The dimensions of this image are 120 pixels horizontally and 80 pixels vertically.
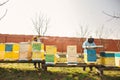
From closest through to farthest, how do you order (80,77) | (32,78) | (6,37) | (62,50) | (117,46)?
(32,78), (80,77), (6,37), (62,50), (117,46)

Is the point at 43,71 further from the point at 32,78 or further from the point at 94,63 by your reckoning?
the point at 94,63

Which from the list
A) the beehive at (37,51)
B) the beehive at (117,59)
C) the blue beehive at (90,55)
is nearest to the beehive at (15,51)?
the beehive at (37,51)

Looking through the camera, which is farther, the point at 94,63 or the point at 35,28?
the point at 35,28

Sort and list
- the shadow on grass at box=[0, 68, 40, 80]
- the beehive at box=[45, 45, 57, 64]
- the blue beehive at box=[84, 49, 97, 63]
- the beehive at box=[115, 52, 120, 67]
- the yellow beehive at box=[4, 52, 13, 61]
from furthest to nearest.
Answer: the beehive at box=[115, 52, 120, 67] < the blue beehive at box=[84, 49, 97, 63] < the yellow beehive at box=[4, 52, 13, 61] < the beehive at box=[45, 45, 57, 64] < the shadow on grass at box=[0, 68, 40, 80]

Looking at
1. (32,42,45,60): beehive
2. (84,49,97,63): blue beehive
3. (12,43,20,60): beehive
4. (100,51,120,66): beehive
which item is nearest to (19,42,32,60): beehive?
(12,43,20,60): beehive

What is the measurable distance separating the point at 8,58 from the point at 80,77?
4.04 m

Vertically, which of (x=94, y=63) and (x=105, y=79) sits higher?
(x=94, y=63)

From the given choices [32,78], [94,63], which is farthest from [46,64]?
[94,63]

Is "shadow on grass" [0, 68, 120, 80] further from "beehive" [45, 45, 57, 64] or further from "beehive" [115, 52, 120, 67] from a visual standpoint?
"beehive" [115, 52, 120, 67]

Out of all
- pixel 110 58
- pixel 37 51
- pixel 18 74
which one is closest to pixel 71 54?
pixel 37 51

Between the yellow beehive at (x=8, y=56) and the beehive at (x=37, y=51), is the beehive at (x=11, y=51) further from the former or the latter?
the beehive at (x=37, y=51)

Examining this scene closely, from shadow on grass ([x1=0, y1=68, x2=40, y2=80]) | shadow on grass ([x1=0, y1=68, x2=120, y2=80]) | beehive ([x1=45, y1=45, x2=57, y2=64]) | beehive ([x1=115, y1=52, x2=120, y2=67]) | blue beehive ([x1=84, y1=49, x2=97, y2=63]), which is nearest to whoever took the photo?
shadow on grass ([x1=0, y1=68, x2=40, y2=80])

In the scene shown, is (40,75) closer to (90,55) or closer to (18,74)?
(18,74)

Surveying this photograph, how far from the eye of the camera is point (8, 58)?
1082 cm
